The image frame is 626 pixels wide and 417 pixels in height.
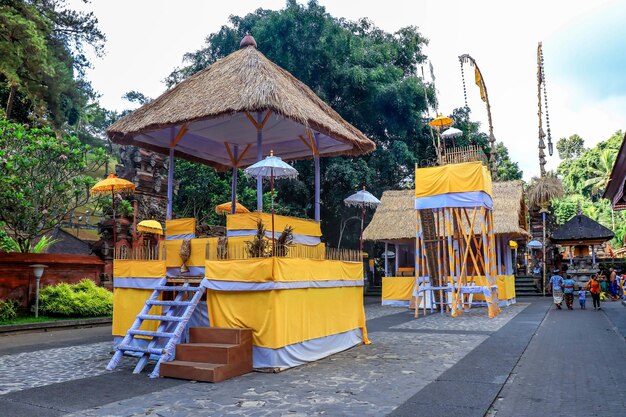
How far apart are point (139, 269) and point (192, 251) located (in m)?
1.00

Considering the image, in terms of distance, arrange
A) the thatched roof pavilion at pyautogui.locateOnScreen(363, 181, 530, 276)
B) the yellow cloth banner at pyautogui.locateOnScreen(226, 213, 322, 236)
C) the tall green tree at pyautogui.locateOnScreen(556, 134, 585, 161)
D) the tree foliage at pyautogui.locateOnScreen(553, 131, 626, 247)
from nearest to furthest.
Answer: the yellow cloth banner at pyautogui.locateOnScreen(226, 213, 322, 236), the thatched roof pavilion at pyautogui.locateOnScreen(363, 181, 530, 276), the tree foliage at pyautogui.locateOnScreen(553, 131, 626, 247), the tall green tree at pyautogui.locateOnScreen(556, 134, 585, 161)

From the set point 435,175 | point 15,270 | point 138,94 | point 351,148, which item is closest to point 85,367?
point 351,148

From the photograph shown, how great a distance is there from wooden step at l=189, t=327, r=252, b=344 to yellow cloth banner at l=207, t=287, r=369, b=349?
24 cm

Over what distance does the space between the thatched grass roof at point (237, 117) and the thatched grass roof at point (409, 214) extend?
10649mm

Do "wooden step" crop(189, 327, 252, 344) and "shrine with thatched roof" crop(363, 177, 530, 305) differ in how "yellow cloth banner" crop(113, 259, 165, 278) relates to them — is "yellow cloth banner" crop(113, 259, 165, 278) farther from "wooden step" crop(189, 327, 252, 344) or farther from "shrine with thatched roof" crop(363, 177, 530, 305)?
"shrine with thatched roof" crop(363, 177, 530, 305)

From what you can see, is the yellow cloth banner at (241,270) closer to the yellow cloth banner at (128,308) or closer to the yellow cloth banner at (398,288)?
the yellow cloth banner at (128,308)

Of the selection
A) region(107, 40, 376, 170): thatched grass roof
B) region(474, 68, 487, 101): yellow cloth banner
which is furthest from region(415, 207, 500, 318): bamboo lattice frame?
region(474, 68, 487, 101): yellow cloth banner

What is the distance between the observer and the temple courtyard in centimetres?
514

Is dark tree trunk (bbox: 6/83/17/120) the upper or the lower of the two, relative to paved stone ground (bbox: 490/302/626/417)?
upper

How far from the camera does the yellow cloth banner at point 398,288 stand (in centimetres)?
2012

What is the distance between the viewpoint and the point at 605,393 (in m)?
5.71

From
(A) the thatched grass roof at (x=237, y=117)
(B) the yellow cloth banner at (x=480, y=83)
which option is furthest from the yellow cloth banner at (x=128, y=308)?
(B) the yellow cloth banner at (x=480, y=83)

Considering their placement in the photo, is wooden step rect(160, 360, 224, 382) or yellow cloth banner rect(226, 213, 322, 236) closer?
wooden step rect(160, 360, 224, 382)

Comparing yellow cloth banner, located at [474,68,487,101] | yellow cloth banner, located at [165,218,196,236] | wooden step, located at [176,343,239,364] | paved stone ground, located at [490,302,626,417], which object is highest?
yellow cloth banner, located at [474,68,487,101]
